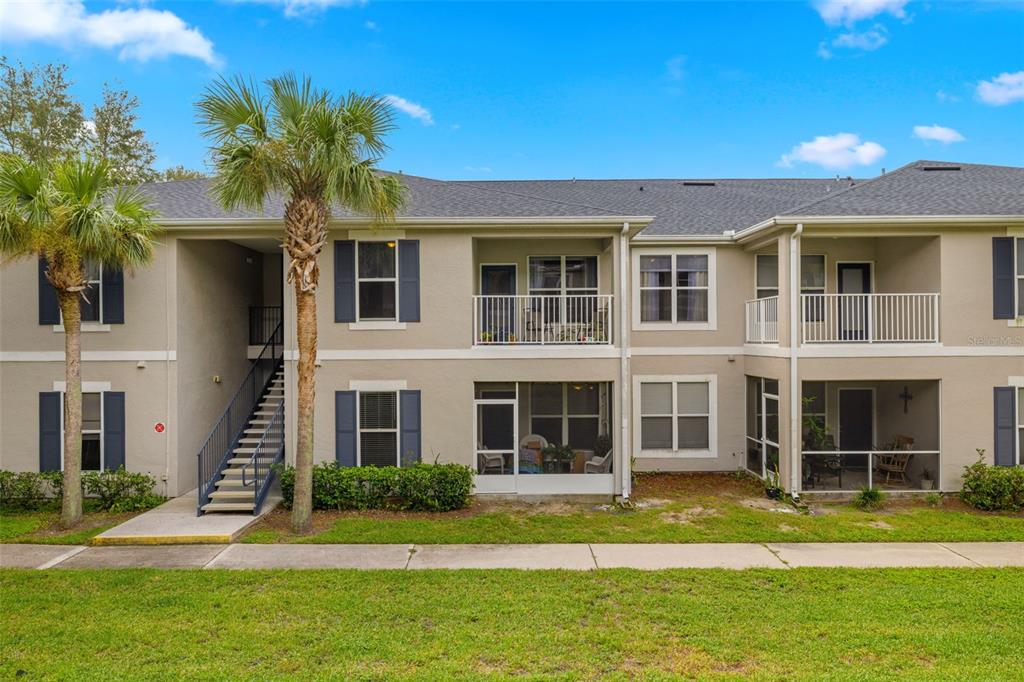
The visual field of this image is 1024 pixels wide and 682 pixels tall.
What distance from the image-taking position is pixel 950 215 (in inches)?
440

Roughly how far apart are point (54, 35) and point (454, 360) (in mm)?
19404

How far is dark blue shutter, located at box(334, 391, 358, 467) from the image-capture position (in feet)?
37.2

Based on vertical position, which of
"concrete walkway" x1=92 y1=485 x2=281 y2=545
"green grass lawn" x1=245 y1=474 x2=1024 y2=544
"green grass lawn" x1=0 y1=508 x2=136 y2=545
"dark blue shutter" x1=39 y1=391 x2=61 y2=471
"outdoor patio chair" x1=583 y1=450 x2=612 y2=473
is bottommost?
"green grass lawn" x1=245 y1=474 x2=1024 y2=544

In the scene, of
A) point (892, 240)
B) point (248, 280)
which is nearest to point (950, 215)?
point (892, 240)

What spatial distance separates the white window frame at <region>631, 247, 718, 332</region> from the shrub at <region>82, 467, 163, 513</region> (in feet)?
35.3

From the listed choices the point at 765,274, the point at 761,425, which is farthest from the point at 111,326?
the point at 765,274

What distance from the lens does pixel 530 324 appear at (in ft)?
40.6

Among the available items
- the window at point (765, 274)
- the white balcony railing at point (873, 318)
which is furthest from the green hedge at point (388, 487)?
the window at point (765, 274)

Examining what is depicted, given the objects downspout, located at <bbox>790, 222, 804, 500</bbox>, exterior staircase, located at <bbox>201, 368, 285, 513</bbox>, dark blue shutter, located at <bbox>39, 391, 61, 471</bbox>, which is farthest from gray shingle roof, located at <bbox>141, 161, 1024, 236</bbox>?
dark blue shutter, located at <bbox>39, 391, 61, 471</bbox>

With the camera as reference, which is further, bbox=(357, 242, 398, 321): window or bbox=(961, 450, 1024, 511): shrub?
bbox=(357, 242, 398, 321): window


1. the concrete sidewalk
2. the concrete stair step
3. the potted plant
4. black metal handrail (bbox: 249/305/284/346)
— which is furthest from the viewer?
black metal handrail (bbox: 249/305/284/346)

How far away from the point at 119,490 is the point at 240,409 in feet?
10.6

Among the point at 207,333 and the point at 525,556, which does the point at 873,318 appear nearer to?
the point at 525,556

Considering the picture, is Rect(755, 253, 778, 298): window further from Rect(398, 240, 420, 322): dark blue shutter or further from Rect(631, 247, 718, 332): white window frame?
Rect(398, 240, 420, 322): dark blue shutter
